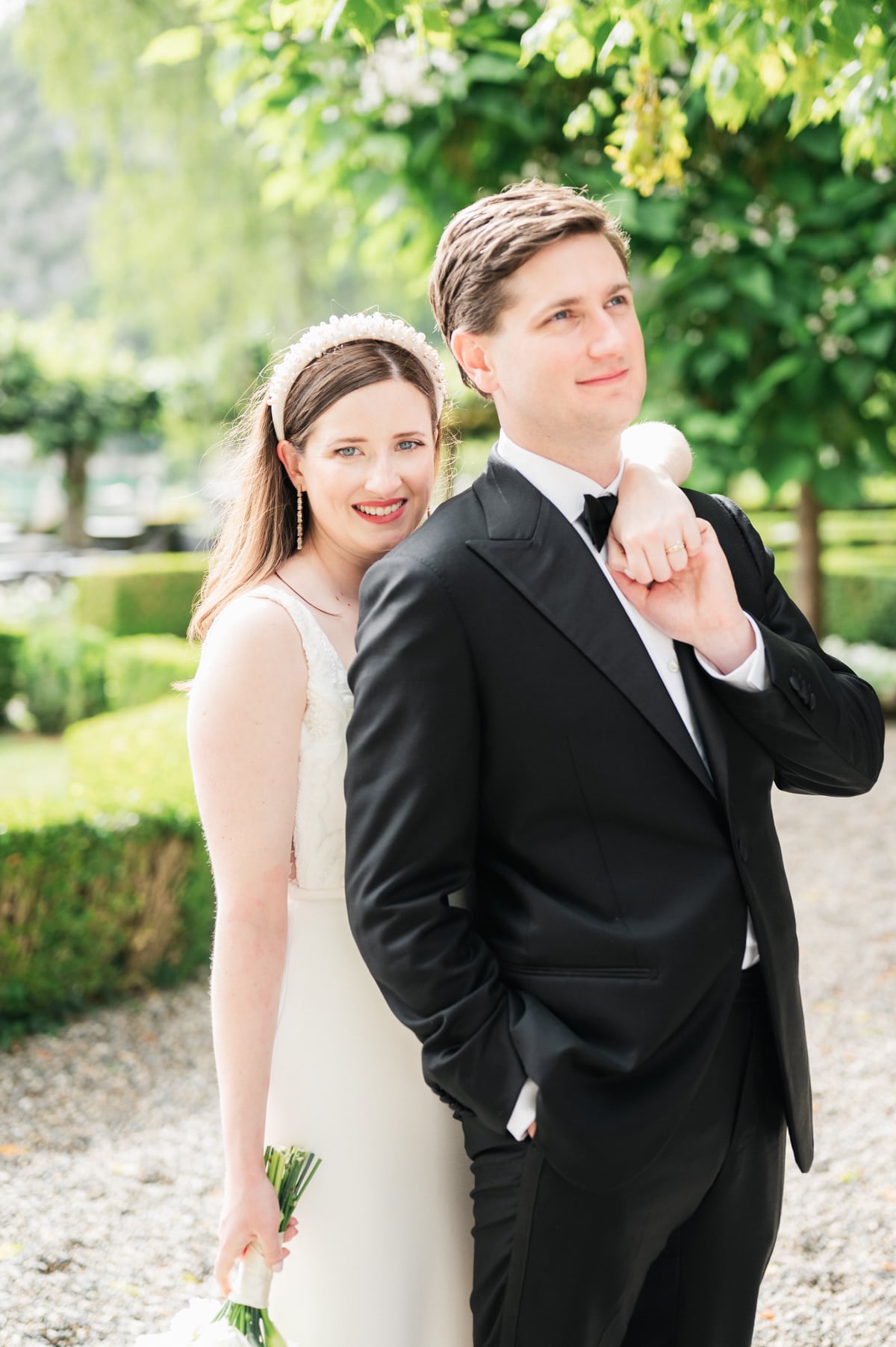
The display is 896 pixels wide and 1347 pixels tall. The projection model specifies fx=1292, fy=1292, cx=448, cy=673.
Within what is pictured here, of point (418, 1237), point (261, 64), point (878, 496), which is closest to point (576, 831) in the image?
point (418, 1237)

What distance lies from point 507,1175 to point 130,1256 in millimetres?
2196

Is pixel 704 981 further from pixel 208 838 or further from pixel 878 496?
pixel 878 496

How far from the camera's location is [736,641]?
5.86ft

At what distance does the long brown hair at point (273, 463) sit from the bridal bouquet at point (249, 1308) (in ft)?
2.93

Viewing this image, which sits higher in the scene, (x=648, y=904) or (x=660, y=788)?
(x=660, y=788)

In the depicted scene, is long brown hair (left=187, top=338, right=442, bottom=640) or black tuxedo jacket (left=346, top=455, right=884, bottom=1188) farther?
long brown hair (left=187, top=338, right=442, bottom=640)

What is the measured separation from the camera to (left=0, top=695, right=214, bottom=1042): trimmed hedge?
16.6 feet

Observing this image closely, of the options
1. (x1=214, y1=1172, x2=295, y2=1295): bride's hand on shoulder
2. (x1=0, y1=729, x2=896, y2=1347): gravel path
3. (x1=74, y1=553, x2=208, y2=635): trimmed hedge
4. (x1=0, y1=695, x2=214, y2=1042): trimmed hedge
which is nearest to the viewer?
(x1=214, y1=1172, x2=295, y2=1295): bride's hand on shoulder

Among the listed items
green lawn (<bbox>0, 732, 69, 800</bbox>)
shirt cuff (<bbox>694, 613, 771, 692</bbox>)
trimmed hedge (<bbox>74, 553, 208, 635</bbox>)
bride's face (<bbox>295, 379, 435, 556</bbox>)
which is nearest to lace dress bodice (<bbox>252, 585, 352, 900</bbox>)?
bride's face (<bbox>295, 379, 435, 556</bbox>)

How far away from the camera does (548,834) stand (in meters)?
1.74

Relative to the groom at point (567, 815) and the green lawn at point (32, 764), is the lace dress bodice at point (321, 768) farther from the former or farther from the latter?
the green lawn at point (32, 764)

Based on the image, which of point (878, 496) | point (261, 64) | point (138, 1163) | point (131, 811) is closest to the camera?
point (138, 1163)

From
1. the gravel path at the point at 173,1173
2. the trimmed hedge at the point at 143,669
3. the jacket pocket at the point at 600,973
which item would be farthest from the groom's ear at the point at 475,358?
the trimmed hedge at the point at 143,669

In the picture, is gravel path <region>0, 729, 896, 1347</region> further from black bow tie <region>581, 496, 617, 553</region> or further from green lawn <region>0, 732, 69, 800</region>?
green lawn <region>0, 732, 69, 800</region>
